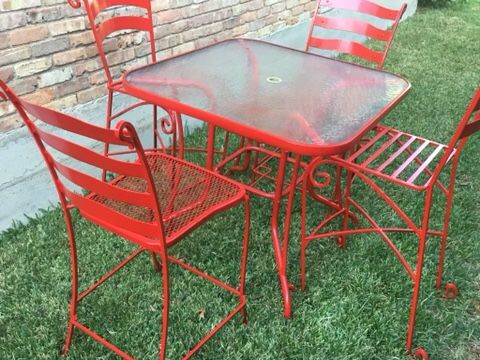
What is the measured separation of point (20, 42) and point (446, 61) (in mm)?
4686

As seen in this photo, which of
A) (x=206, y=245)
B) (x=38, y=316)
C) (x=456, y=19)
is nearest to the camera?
(x=38, y=316)

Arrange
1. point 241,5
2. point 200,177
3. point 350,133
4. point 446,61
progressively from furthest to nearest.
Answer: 1. point 446,61
2. point 241,5
3. point 200,177
4. point 350,133

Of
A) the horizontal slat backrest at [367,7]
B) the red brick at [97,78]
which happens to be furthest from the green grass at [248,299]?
the horizontal slat backrest at [367,7]

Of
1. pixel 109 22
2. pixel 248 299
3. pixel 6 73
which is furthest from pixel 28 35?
pixel 248 299

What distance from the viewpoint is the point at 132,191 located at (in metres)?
1.43

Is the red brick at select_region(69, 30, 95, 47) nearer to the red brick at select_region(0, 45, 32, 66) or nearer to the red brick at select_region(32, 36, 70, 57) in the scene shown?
the red brick at select_region(32, 36, 70, 57)

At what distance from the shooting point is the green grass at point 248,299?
2035mm

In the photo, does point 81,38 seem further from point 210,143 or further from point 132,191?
point 132,191

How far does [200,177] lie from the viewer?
6.38 feet

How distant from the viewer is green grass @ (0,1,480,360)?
2.04m

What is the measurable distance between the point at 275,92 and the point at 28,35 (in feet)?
4.52

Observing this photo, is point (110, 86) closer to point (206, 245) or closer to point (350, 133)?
point (206, 245)

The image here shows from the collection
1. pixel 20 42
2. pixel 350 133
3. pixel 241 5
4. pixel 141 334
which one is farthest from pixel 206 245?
pixel 241 5

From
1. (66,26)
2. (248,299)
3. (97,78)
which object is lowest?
(248,299)
